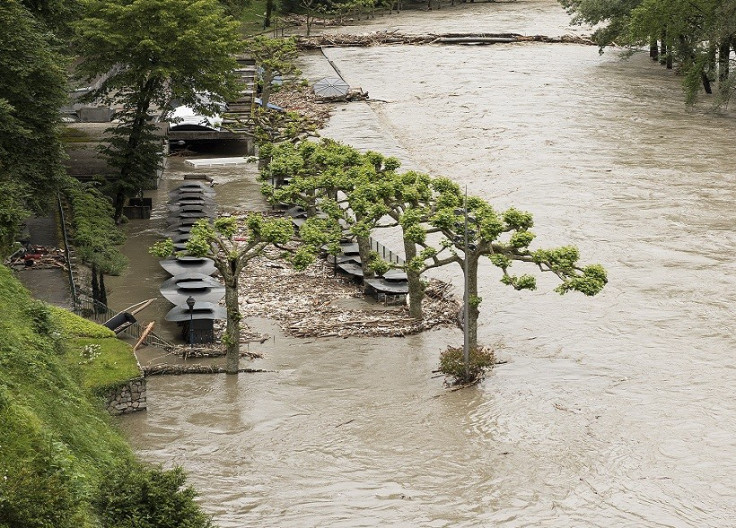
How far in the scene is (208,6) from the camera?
39750 millimetres

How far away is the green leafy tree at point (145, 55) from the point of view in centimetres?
3556

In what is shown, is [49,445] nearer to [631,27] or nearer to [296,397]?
[296,397]

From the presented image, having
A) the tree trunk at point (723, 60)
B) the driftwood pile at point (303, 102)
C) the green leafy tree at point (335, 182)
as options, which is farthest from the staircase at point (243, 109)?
the tree trunk at point (723, 60)

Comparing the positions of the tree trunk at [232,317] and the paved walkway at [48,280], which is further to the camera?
the paved walkway at [48,280]

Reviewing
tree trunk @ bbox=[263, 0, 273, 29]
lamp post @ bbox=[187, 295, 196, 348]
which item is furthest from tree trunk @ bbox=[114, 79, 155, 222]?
tree trunk @ bbox=[263, 0, 273, 29]

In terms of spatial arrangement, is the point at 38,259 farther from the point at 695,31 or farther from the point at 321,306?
the point at 695,31

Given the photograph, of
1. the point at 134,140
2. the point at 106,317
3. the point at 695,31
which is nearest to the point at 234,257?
the point at 106,317

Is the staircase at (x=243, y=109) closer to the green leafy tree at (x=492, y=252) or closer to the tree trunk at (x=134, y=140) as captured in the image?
the tree trunk at (x=134, y=140)

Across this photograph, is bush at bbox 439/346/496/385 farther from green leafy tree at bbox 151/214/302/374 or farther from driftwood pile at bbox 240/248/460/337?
green leafy tree at bbox 151/214/302/374

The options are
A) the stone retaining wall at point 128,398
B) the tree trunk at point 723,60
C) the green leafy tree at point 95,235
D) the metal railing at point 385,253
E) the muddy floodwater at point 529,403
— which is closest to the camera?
the muddy floodwater at point 529,403

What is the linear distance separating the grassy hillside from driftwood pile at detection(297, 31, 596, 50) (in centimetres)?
5975

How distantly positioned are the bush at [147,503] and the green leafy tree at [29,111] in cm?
1397

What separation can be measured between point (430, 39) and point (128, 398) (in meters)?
62.0

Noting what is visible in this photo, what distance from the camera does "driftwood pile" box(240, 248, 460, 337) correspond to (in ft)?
91.8
